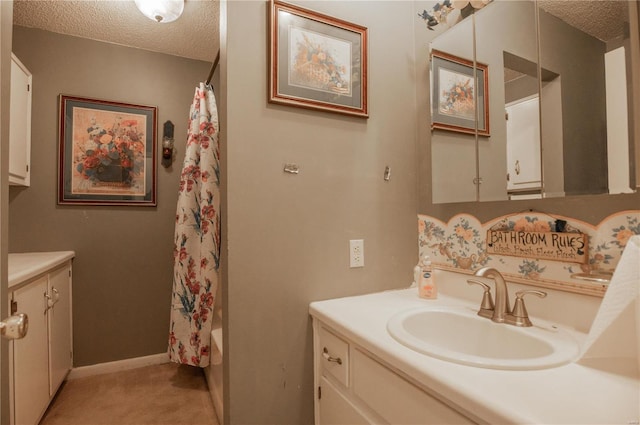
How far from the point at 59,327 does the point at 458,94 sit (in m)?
2.53

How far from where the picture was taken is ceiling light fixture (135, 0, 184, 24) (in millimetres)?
1748

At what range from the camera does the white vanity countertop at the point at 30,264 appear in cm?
131

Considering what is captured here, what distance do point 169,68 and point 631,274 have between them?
2901mm

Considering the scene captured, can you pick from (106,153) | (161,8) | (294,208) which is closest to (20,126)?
(106,153)

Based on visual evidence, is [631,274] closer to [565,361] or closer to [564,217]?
[565,361]

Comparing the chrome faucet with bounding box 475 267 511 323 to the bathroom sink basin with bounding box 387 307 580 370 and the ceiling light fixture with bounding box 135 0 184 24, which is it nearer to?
the bathroom sink basin with bounding box 387 307 580 370

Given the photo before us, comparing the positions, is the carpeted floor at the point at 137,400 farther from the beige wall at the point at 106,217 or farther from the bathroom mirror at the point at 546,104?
the bathroom mirror at the point at 546,104

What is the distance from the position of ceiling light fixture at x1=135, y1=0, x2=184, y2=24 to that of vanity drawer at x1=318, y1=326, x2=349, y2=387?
195cm

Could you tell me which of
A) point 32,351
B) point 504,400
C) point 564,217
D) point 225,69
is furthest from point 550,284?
point 32,351

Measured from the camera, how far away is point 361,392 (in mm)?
886

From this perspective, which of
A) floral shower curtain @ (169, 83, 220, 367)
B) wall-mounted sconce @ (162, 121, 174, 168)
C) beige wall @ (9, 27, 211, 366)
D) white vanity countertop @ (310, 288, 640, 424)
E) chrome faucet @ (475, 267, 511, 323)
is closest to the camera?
white vanity countertop @ (310, 288, 640, 424)

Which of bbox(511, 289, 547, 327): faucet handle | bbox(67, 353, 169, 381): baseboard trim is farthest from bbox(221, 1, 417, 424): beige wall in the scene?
bbox(67, 353, 169, 381): baseboard trim

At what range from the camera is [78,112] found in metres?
2.19

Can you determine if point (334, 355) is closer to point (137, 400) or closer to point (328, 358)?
point (328, 358)
